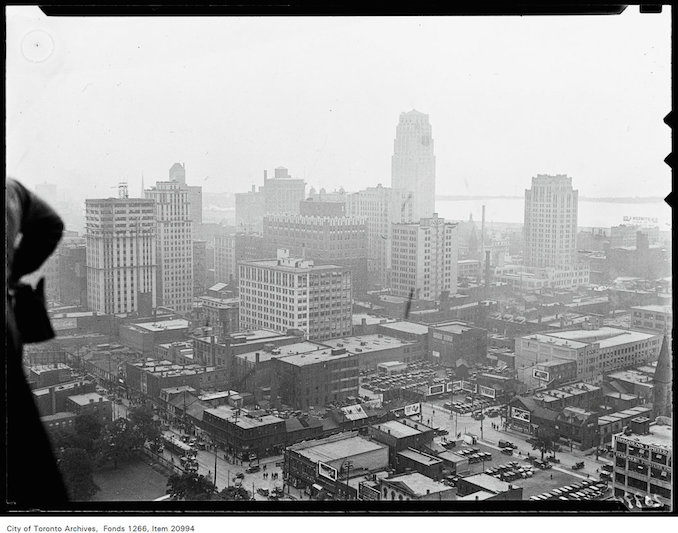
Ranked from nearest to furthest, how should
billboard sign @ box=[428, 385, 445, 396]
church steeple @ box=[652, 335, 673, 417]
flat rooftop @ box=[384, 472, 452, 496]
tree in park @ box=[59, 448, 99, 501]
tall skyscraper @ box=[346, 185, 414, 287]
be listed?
tree in park @ box=[59, 448, 99, 501], flat rooftop @ box=[384, 472, 452, 496], church steeple @ box=[652, 335, 673, 417], billboard sign @ box=[428, 385, 445, 396], tall skyscraper @ box=[346, 185, 414, 287]

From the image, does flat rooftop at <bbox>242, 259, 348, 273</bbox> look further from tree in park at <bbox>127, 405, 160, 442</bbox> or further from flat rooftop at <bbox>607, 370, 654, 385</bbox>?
flat rooftop at <bbox>607, 370, 654, 385</bbox>

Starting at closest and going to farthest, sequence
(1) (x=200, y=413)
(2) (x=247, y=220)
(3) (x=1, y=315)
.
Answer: (3) (x=1, y=315)
(1) (x=200, y=413)
(2) (x=247, y=220)

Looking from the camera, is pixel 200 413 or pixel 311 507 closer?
pixel 311 507

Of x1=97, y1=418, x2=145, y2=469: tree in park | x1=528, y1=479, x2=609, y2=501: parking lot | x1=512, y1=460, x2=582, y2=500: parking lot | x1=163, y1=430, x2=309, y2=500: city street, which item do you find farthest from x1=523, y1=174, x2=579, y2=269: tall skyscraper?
x1=97, y1=418, x2=145, y2=469: tree in park

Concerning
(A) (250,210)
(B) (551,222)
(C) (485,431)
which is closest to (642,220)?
(B) (551,222)
